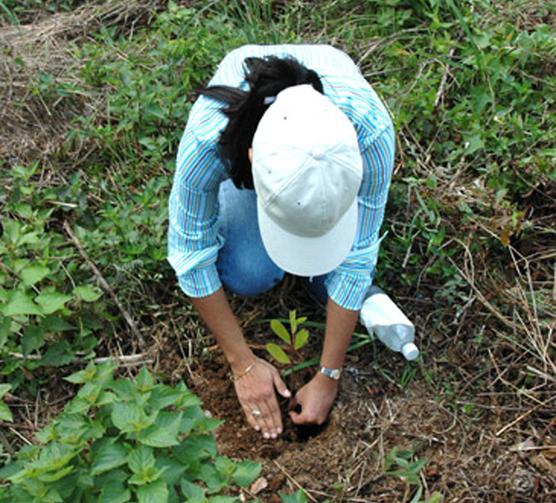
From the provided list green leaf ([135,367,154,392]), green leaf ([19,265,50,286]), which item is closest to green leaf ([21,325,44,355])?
green leaf ([19,265,50,286])

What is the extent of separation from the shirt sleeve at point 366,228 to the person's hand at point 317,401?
0.71 feet

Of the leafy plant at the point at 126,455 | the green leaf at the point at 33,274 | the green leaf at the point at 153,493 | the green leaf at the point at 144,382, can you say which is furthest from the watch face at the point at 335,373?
the green leaf at the point at 33,274

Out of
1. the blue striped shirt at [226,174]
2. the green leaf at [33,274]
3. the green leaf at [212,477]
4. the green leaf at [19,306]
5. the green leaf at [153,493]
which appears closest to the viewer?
the green leaf at [153,493]

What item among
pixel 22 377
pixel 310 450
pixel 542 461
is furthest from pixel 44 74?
pixel 542 461

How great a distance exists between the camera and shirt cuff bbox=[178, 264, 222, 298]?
1852 millimetres

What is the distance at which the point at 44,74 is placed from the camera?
2621mm

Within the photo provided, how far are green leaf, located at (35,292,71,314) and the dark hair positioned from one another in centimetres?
57

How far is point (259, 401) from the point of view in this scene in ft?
6.32

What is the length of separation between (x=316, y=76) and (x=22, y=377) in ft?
3.48

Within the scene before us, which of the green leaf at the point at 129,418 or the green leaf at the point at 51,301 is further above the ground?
the green leaf at the point at 129,418

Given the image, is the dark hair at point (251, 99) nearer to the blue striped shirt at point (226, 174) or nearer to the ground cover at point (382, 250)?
the blue striped shirt at point (226, 174)

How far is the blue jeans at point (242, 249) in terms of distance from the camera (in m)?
2.04

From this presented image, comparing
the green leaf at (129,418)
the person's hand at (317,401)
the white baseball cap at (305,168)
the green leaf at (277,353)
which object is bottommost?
the person's hand at (317,401)

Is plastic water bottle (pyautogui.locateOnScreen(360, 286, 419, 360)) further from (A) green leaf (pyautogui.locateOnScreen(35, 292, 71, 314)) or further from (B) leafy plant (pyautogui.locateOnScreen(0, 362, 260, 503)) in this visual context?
(A) green leaf (pyautogui.locateOnScreen(35, 292, 71, 314))
